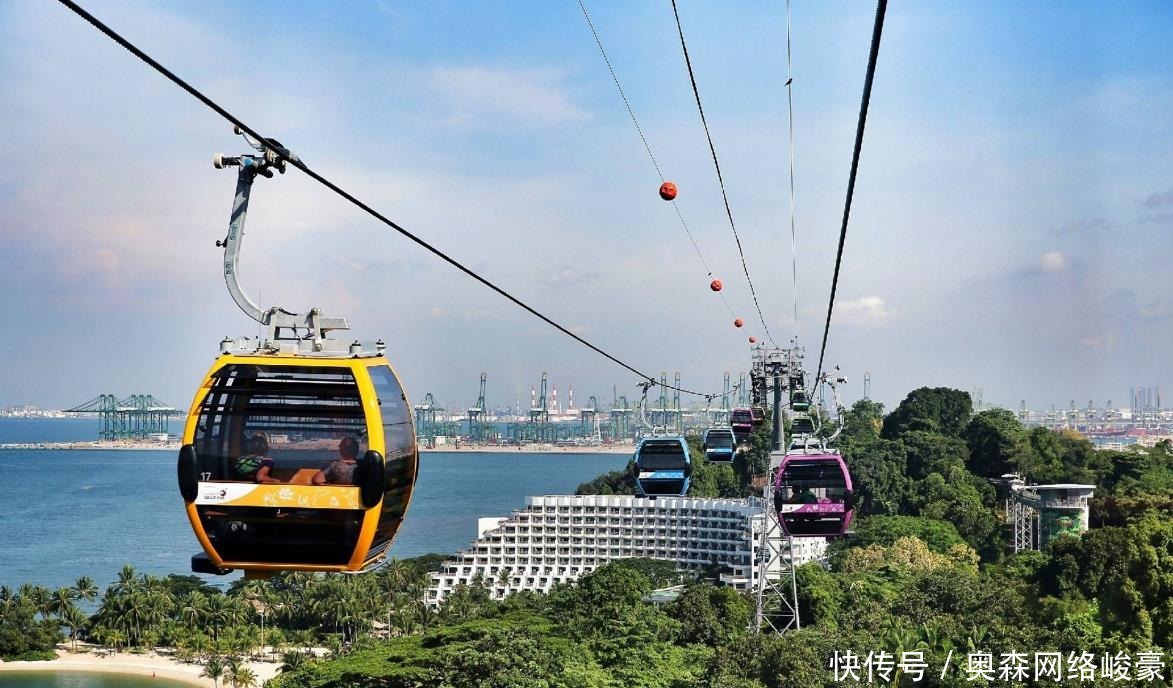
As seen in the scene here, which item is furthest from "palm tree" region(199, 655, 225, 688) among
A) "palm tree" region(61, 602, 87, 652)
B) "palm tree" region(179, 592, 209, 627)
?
"palm tree" region(61, 602, 87, 652)

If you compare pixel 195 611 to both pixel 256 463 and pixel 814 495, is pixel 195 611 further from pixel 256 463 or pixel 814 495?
pixel 256 463

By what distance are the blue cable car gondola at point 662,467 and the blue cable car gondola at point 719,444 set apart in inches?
254

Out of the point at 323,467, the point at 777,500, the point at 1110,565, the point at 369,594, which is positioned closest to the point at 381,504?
the point at 323,467

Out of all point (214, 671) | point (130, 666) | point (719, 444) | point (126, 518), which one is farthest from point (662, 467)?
point (126, 518)

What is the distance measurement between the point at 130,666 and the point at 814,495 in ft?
137

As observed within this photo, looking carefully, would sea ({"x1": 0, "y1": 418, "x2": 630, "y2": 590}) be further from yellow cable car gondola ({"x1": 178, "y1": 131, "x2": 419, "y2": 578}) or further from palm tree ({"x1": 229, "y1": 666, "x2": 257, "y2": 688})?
yellow cable car gondola ({"x1": 178, "y1": 131, "x2": 419, "y2": 578})

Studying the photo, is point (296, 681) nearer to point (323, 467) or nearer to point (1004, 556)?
point (323, 467)

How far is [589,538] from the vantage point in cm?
8525

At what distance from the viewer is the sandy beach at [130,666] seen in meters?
51.9

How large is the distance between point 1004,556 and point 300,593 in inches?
1349

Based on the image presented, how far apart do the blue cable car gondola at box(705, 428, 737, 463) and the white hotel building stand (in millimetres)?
45680

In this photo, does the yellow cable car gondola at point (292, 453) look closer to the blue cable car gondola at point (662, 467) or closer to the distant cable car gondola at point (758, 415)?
the blue cable car gondola at point (662, 467)

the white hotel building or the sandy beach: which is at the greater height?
the white hotel building

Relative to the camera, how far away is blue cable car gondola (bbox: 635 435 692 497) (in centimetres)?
2470
